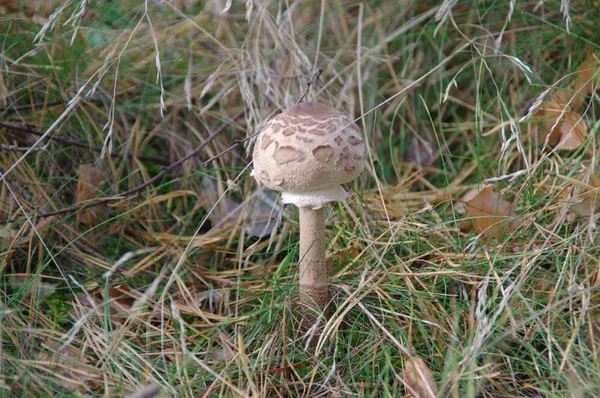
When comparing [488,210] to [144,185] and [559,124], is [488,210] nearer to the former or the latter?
[559,124]

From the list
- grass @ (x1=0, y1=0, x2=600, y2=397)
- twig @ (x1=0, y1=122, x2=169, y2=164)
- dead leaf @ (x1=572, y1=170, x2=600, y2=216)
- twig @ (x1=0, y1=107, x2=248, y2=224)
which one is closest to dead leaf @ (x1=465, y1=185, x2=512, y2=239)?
grass @ (x1=0, y1=0, x2=600, y2=397)

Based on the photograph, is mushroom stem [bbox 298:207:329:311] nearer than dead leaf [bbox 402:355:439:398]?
No

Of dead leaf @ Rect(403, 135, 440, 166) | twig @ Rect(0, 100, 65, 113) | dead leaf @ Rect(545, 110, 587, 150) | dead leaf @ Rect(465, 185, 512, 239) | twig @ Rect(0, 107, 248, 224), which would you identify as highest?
twig @ Rect(0, 100, 65, 113)

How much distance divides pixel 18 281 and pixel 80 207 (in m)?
0.39

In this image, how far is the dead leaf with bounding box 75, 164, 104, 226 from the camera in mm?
2770

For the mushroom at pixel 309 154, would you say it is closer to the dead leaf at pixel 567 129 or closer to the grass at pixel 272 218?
the grass at pixel 272 218

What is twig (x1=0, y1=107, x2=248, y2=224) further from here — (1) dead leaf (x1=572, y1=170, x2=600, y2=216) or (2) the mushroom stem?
(1) dead leaf (x1=572, y1=170, x2=600, y2=216)

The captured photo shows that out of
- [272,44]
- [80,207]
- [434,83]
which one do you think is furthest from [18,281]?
[434,83]

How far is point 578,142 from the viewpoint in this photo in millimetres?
2613

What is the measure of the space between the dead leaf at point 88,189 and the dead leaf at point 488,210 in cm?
168

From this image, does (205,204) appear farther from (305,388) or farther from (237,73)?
(305,388)

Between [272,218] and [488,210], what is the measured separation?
993mm

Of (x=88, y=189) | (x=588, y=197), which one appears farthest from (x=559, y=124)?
(x=88, y=189)

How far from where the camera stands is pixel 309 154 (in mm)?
1848
